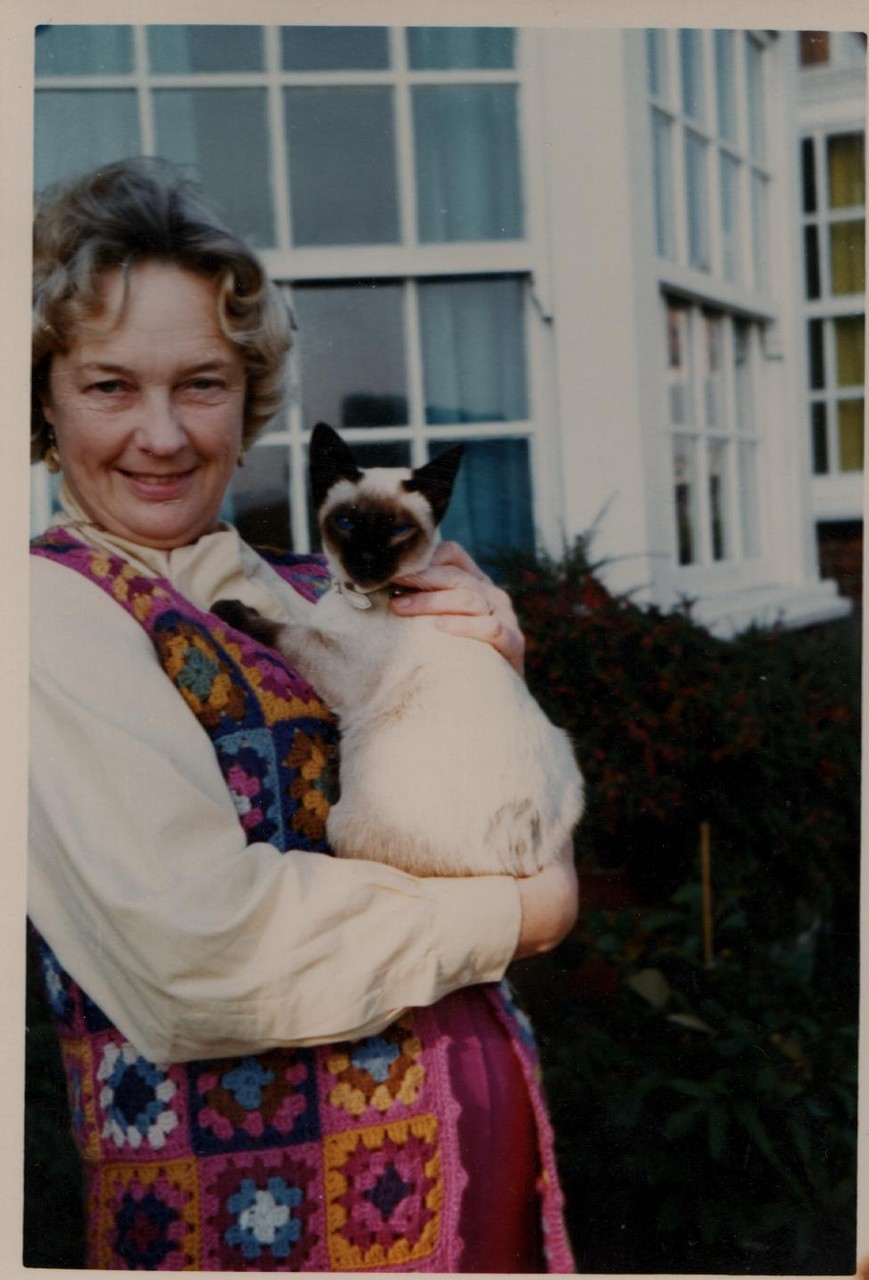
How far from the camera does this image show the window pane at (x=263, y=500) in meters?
1.87

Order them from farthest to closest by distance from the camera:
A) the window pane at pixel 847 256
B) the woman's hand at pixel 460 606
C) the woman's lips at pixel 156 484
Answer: the window pane at pixel 847 256 → the woman's hand at pixel 460 606 → the woman's lips at pixel 156 484

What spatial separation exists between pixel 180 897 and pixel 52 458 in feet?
2.42

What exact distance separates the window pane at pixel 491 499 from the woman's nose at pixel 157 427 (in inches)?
23.1

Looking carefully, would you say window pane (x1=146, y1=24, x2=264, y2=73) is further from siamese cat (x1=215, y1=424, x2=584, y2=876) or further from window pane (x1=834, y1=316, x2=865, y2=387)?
window pane (x1=834, y1=316, x2=865, y2=387)

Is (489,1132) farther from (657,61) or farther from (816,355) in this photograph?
(657,61)

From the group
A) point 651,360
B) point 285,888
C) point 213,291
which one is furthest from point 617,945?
point 213,291

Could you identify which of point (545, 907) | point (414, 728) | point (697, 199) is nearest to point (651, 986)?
point (545, 907)

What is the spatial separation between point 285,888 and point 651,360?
136 cm

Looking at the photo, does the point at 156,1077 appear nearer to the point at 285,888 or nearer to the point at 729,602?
the point at 285,888

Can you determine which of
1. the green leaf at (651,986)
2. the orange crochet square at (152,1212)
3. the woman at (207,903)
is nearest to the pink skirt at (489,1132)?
the woman at (207,903)

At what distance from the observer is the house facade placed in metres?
1.82

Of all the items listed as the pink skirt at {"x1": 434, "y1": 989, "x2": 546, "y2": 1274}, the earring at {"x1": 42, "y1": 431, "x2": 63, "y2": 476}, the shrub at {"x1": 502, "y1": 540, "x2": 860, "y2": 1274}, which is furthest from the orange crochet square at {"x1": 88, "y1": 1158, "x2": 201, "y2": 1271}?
the earring at {"x1": 42, "y1": 431, "x2": 63, "y2": 476}

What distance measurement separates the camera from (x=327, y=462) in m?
1.74

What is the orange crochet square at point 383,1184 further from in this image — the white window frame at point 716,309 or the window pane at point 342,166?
the window pane at point 342,166
